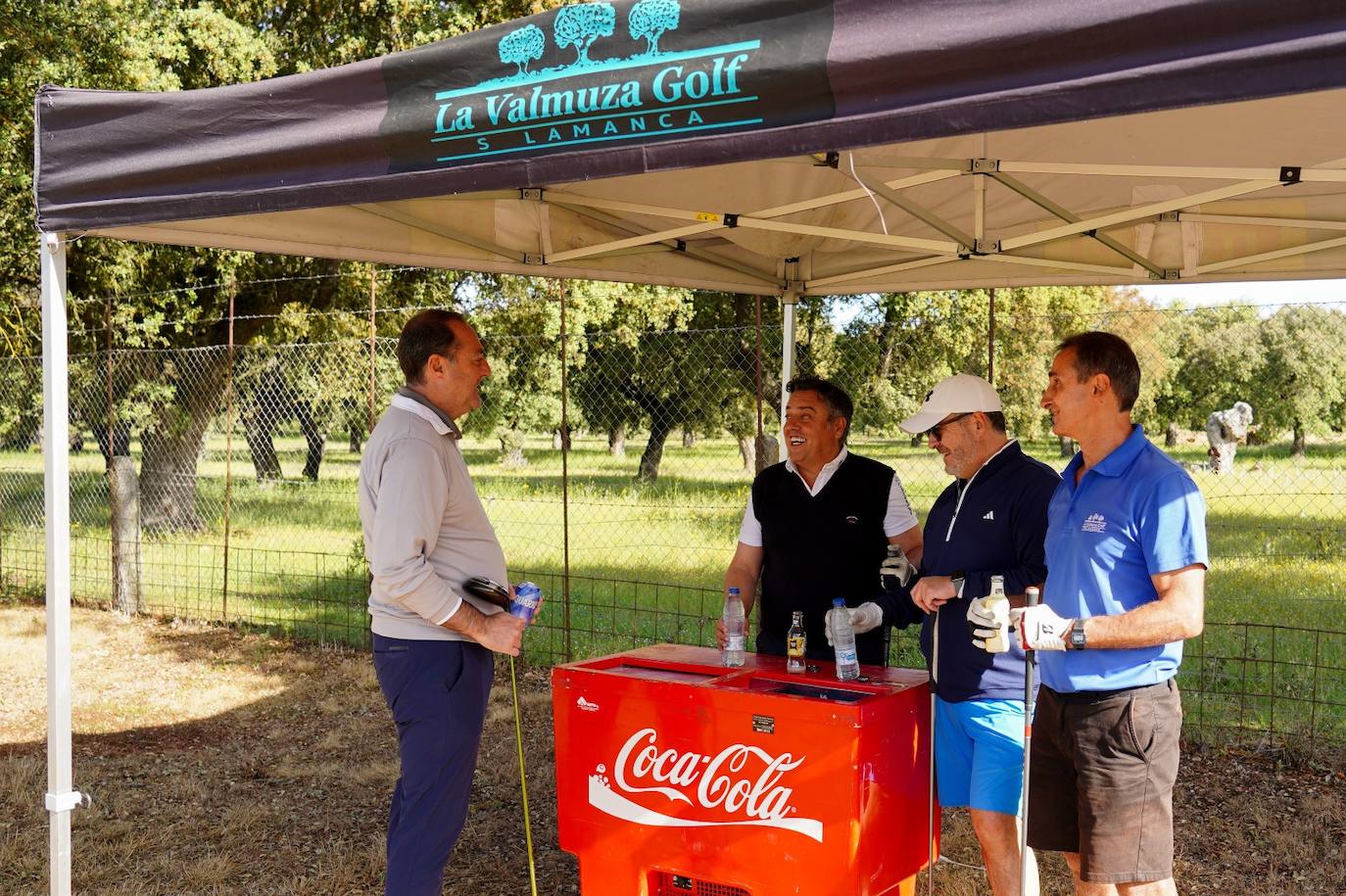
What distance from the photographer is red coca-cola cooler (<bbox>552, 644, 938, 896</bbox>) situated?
3242mm

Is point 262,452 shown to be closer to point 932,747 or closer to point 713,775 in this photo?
point 713,775

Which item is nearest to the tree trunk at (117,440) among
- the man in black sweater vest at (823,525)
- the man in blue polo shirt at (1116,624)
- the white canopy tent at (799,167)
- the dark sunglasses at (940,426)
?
the white canopy tent at (799,167)

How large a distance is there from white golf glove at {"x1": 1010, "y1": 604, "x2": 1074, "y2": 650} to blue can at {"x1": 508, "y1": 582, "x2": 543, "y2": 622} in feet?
4.35

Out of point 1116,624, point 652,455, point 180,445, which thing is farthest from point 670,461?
point 1116,624

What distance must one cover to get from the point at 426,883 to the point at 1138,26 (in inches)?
109

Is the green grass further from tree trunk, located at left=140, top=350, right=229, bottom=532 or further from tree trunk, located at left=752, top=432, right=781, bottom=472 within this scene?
tree trunk, located at left=752, top=432, right=781, bottom=472

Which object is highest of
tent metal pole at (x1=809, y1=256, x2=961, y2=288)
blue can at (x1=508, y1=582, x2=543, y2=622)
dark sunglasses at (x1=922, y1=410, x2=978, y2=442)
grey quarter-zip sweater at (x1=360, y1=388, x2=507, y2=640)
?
tent metal pole at (x1=809, y1=256, x2=961, y2=288)

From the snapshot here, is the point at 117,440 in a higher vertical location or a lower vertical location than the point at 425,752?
higher

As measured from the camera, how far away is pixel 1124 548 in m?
2.85

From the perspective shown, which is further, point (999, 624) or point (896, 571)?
point (896, 571)

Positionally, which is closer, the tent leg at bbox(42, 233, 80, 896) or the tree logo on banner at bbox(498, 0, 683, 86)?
the tree logo on banner at bbox(498, 0, 683, 86)

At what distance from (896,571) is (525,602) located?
53.0 inches

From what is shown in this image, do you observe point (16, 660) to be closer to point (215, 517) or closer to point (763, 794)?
point (763, 794)

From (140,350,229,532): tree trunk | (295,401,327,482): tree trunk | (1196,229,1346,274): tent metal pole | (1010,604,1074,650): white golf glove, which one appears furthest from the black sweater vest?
(295,401,327,482): tree trunk
